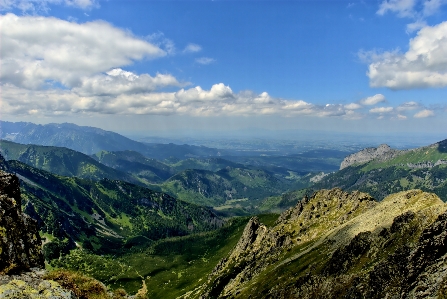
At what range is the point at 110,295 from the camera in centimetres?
2755

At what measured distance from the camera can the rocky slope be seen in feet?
109

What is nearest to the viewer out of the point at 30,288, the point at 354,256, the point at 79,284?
the point at 30,288

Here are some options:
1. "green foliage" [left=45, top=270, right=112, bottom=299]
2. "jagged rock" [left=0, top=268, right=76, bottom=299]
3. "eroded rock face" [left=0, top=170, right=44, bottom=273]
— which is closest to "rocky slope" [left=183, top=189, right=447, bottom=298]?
"green foliage" [left=45, top=270, right=112, bottom=299]

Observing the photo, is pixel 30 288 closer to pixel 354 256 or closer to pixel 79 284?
pixel 79 284

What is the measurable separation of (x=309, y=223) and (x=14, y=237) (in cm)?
16692

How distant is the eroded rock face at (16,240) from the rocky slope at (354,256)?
117ft

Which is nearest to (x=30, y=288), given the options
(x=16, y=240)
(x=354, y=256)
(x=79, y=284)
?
(x=79, y=284)

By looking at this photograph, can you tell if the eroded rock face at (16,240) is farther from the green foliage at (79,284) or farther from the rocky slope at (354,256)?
the rocky slope at (354,256)

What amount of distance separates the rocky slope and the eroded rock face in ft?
117

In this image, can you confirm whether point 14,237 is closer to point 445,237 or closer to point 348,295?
point 445,237

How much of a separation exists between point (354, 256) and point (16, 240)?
65.5 meters

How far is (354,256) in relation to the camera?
69125 millimetres

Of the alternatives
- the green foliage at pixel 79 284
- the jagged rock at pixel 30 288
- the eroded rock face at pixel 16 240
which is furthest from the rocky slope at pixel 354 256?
the eroded rock face at pixel 16 240

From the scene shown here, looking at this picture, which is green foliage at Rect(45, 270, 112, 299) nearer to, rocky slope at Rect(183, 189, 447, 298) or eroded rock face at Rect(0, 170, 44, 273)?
eroded rock face at Rect(0, 170, 44, 273)
